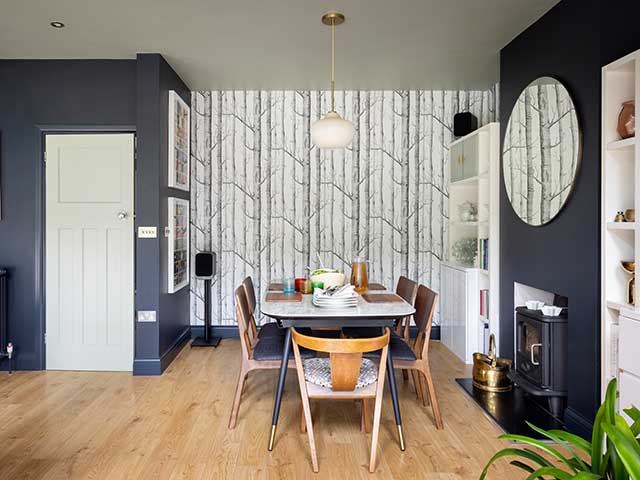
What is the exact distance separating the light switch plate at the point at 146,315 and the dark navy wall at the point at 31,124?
89 cm

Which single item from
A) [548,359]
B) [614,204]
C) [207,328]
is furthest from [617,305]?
[207,328]

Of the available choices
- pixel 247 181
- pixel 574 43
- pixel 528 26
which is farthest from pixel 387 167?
pixel 574 43

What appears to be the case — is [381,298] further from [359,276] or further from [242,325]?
[242,325]

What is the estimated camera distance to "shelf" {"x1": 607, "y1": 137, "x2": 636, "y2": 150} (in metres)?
2.31

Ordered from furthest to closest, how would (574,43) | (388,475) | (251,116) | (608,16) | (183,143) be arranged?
1. (251,116)
2. (183,143)
3. (574,43)
4. (608,16)
5. (388,475)

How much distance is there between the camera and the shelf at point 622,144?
2.31 metres

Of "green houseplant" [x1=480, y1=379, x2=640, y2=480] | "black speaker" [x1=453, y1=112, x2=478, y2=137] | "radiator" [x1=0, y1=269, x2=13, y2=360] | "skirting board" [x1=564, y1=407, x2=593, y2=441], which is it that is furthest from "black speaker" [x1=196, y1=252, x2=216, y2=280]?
"green houseplant" [x1=480, y1=379, x2=640, y2=480]

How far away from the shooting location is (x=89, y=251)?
4133 mm

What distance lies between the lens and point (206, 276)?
15.8ft

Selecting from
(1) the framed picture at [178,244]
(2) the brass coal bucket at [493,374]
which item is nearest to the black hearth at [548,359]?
(2) the brass coal bucket at [493,374]

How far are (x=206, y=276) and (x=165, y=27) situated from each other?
228 centimetres

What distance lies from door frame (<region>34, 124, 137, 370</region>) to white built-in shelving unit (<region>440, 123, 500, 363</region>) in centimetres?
280

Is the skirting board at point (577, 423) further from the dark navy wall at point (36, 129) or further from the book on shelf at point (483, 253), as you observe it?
the dark navy wall at point (36, 129)

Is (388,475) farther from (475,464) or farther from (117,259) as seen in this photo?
(117,259)
